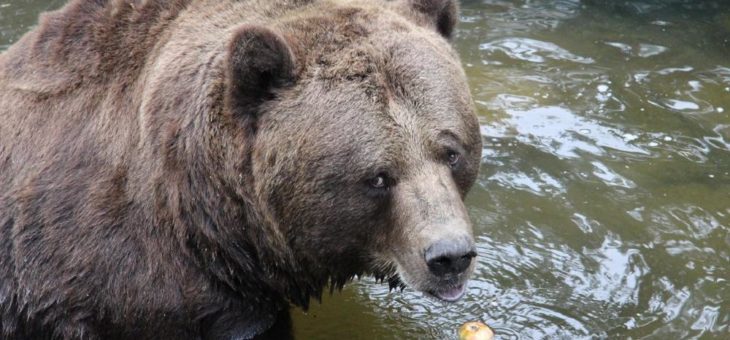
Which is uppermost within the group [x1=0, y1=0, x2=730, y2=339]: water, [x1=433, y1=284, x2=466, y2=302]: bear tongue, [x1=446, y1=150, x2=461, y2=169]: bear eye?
[x1=446, y1=150, x2=461, y2=169]: bear eye

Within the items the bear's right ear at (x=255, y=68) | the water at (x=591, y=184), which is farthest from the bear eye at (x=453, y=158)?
the water at (x=591, y=184)

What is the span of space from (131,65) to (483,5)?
8027 millimetres

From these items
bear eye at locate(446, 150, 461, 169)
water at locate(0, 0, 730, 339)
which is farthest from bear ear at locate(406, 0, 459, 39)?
water at locate(0, 0, 730, 339)

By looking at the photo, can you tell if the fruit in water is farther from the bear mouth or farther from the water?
the bear mouth

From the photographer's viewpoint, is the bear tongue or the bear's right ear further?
the bear tongue

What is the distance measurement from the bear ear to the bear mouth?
5.39 feet

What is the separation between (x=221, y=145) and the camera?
552cm

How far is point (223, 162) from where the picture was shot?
18.2 feet

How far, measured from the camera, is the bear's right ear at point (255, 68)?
5086 millimetres

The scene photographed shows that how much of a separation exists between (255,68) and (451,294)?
158 cm

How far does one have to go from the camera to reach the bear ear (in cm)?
604

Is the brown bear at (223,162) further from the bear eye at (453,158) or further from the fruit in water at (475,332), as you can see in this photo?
the fruit in water at (475,332)

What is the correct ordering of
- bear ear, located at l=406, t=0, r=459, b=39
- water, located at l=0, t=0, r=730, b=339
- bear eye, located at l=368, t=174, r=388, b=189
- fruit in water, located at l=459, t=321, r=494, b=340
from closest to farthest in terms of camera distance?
bear eye, located at l=368, t=174, r=388, b=189, bear ear, located at l=406, t=0, r=459, b=39, fruit in water, located at l=459, t=321, r=494, b=340, water, located at l=0, t=0, r=730, b=339

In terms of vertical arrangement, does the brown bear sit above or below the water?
above
